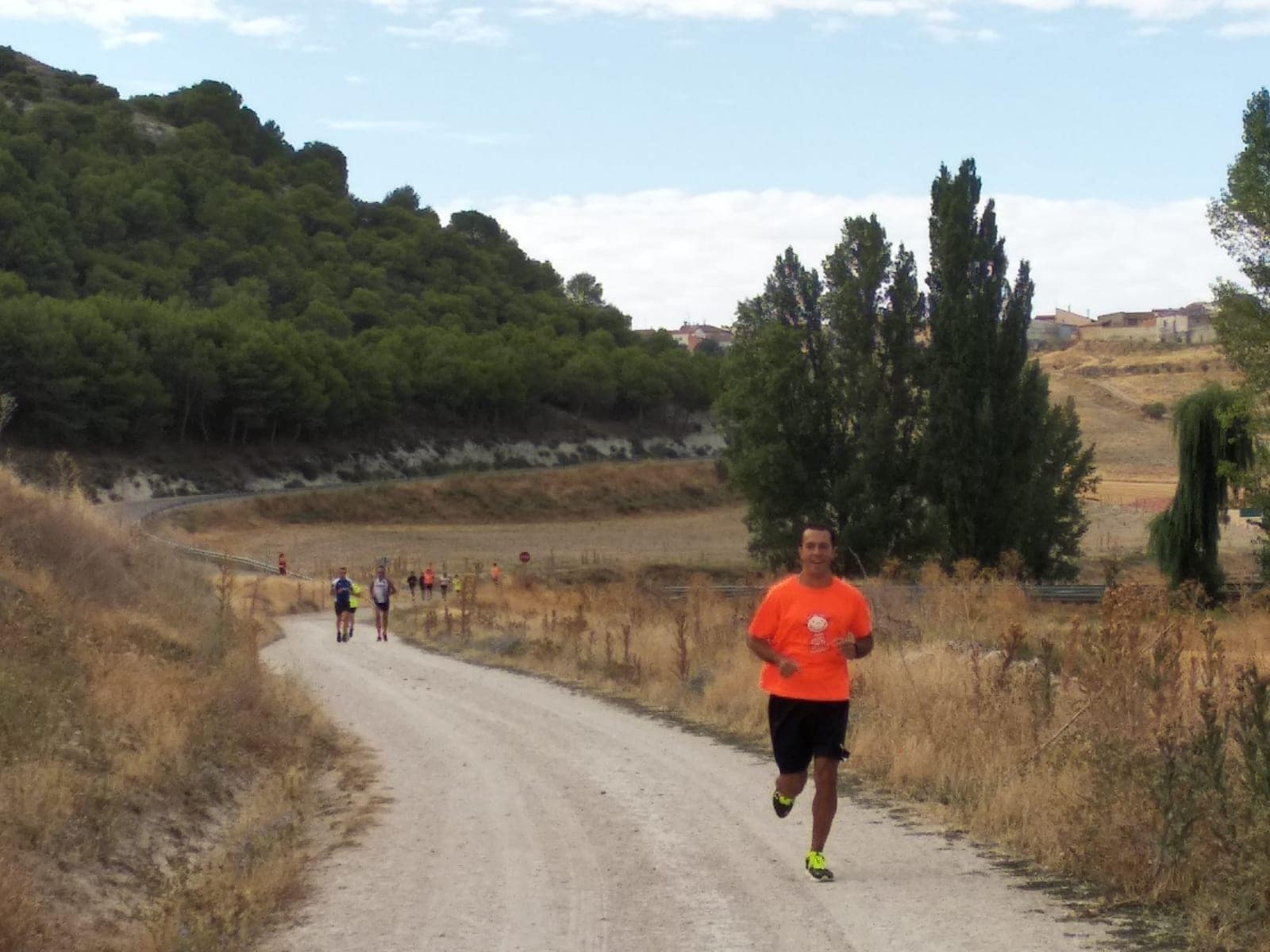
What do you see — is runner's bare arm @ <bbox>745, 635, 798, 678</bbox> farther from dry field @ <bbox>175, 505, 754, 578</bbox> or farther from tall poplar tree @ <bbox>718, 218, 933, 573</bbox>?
dry field @ <bbox>175, 505, 754, 578</bbox>

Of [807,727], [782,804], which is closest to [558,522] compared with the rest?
[782,804]

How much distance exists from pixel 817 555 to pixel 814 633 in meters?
0.41

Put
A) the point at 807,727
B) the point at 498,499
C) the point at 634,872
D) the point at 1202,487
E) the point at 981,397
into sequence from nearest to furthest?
the point at 807,727 → the point at 634,872 → the point at 1202,487 → the point at 981,397 → the point at 498,499

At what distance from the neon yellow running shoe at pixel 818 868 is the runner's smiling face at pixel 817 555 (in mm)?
1438

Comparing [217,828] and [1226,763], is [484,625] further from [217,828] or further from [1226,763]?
[1226,763]

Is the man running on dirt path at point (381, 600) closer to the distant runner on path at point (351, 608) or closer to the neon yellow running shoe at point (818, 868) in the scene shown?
the distant runner on path at point (351, 608)

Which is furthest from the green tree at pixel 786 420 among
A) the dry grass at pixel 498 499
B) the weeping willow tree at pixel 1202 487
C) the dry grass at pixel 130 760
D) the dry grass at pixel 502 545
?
the dry grass at pixel 130 760

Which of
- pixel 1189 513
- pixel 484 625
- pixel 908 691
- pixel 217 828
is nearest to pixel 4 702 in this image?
pixel 217 828

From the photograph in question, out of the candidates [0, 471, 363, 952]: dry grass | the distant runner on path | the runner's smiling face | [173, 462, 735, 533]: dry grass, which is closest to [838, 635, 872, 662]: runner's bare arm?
the runner's smiling face

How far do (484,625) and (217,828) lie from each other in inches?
835

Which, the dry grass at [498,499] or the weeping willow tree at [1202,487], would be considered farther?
the dry grass at [498,499]

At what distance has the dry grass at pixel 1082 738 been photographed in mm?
7176

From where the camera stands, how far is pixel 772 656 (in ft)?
26.8

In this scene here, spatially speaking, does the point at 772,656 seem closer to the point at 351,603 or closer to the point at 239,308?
the point at 351,603
